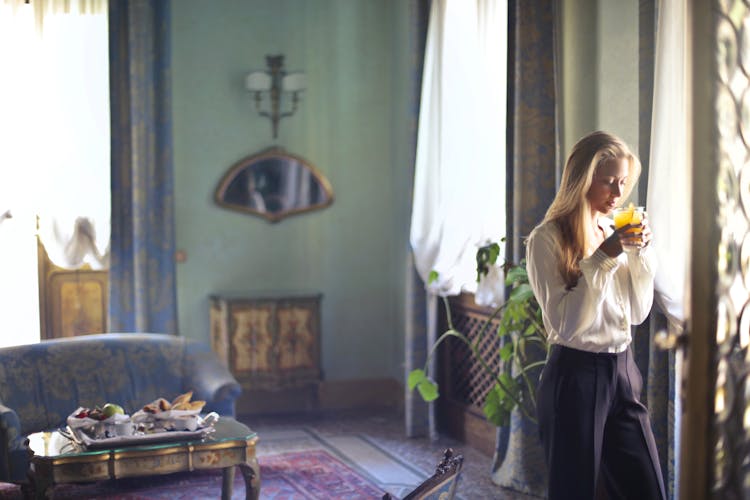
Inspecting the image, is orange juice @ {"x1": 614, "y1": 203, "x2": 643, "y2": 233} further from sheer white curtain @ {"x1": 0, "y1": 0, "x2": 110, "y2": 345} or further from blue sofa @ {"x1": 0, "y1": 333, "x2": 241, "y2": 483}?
sheer white curtain @ {"x1": 0, "y1": 0, "x2": 110, "y2": 345}

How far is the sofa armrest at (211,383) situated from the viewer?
211 inches

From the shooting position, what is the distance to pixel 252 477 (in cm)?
437

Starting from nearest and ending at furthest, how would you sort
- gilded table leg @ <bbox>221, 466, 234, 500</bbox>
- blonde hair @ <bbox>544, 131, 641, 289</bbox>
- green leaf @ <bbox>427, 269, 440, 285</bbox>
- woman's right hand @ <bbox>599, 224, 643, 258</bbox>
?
woman's right hand @ <bbox>599, 224, 643, 258</bbox> → blonde hair @ <bbox>544, 131, 641, 289</bbox> → gilded table leg @ <bbox>221, 466, 234, 500</bbox> → green leaf @ <bbox>427, 269, 440, 285</bbox>

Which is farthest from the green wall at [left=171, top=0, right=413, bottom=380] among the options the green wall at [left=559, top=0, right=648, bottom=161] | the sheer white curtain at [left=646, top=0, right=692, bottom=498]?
the sheer white curtain at [left=646, top=0, right=692, bottom=498]

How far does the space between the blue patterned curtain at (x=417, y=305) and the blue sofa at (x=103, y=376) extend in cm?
139

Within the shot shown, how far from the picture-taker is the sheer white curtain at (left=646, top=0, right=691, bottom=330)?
4039 mm

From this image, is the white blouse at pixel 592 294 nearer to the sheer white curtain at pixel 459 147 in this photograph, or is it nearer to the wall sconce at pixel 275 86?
the sheer white curtain at pixel 459 147

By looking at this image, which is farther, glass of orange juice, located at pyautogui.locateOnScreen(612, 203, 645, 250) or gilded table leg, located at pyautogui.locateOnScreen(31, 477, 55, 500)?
gilded table leg, located at pyautogui.locateOnScreen(31, 477, 55, 500)

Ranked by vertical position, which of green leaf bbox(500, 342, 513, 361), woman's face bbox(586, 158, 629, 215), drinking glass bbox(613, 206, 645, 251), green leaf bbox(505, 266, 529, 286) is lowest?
green leaf bbox(500, 342, 513, 361)

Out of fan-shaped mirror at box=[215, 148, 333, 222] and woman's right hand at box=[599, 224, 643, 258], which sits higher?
fan-shaped mirror at box=[215, 148, 333, 222]

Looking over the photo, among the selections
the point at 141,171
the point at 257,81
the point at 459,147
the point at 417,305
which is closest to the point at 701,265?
the point at 459,147

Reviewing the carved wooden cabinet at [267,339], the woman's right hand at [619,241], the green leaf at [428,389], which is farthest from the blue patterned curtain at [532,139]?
the carved wooden cabinet at [267,339]

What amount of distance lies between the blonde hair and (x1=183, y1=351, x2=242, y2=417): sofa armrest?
2.59 metres

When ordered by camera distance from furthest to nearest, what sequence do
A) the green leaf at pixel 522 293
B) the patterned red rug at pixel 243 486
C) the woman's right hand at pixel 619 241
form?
1. the patterned red rug at pixel 243 486
2. the green leaf at pixel 522 293
3. the woman's right hand at pixel 619 241
